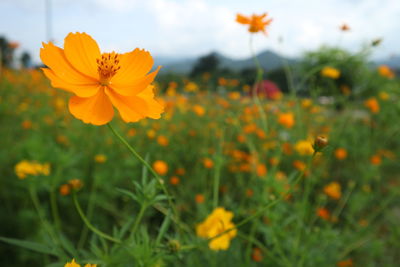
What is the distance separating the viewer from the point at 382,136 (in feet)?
8.91

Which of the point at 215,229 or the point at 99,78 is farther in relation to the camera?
the point at 215,229

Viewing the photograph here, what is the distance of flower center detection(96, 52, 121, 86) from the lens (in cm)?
50

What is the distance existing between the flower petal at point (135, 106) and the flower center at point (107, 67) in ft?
0.07

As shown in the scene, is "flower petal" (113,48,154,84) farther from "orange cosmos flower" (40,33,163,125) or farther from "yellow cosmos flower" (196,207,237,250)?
"yellow cosmos flower" (196,207,237,250)

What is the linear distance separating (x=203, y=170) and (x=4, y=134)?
1.30 meters

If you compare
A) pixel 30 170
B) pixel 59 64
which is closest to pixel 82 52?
pixel 59 64

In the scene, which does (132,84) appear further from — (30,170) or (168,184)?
(168,184)

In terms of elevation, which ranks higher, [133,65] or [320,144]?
[133,65]

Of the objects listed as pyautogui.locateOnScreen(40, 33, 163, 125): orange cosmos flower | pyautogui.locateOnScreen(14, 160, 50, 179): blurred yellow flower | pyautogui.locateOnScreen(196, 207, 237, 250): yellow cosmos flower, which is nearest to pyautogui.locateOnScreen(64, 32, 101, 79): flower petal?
pyautogui.locateOnScreen(40, 33, 163, 125): orange cosmos flower

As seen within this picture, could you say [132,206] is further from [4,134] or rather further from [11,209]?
[4,134]

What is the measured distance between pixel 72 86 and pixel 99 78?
2.8 inches

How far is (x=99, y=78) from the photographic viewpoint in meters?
0.51

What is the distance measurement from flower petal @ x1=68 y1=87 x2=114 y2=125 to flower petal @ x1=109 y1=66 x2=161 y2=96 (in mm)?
26

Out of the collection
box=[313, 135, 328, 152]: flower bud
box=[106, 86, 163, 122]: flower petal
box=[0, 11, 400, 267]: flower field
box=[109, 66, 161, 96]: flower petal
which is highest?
box=[109, 66, 161, 96]: flower petal
